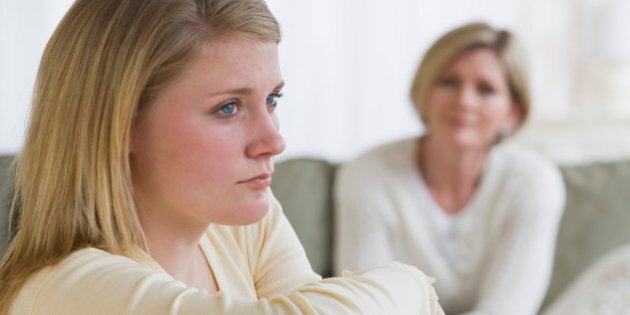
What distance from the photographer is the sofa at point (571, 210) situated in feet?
7.35

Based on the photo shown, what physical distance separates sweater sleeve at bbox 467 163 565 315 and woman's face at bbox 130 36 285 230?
4.60 feet

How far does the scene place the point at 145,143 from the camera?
802 mm

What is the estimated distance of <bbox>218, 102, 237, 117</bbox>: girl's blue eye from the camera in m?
0.77

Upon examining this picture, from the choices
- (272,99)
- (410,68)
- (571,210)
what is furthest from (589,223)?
(272,99)

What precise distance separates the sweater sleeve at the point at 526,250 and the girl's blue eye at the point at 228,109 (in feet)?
4.69

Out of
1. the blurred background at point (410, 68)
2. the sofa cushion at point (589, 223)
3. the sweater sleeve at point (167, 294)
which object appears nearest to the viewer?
the sweater sleeve at point (167, 294)

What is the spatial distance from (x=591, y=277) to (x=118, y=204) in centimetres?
109

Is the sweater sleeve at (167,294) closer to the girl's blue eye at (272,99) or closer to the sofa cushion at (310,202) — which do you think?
the girl's blue eye at (272,99)

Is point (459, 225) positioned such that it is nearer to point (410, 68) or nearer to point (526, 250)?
point (526, 250)

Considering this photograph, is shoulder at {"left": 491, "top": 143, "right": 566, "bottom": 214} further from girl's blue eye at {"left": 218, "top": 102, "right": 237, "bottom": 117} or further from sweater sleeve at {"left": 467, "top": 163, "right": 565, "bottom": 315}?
girl's blue eye at {"left": 218, "top": 102, "right": 237, "bottom": 117}

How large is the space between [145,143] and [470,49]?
165 cm

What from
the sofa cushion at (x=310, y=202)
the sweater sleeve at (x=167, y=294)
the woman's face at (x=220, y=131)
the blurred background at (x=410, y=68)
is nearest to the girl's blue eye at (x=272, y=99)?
the woman's face at (x=220, y=131)

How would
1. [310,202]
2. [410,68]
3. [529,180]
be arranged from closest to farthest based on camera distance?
[310,202] < [529,180] < [410,68]

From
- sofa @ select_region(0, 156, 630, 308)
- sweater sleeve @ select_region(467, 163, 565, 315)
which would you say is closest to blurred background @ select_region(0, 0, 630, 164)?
sofa @ select_region(0, 156, 630, 308)
